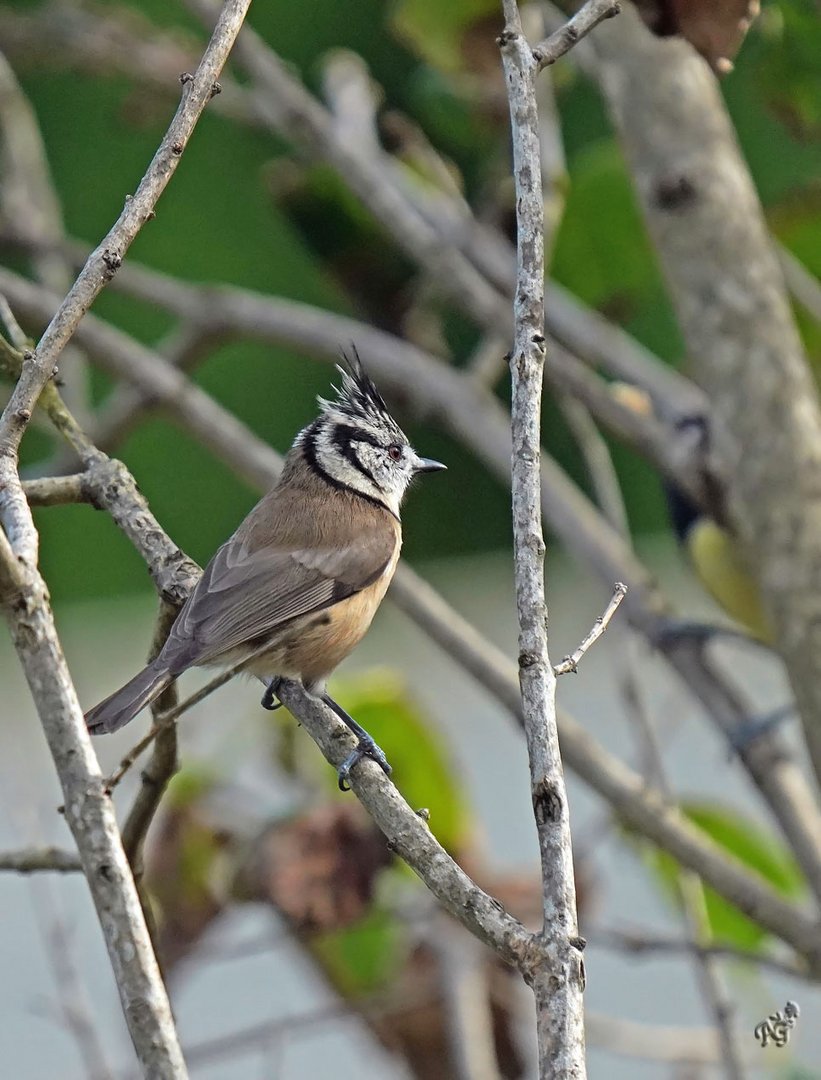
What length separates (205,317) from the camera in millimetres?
3311

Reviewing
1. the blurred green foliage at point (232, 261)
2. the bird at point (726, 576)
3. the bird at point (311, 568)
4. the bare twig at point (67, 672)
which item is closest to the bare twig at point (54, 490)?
the bird at point (311, 568)

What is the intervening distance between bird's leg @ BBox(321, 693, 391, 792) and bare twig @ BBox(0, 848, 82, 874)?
13.5 inches

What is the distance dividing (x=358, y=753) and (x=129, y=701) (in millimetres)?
472

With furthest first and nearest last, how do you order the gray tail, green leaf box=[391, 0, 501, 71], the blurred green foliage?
the blurred green foliage, green leaf box=[391, 0, 501, 71], the gray tail

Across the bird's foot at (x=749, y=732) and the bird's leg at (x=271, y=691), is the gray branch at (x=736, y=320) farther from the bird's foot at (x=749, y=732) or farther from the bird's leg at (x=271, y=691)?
the bird's leg at (x=271, y=691)

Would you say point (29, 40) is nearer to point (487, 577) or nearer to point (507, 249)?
point (507, 249)

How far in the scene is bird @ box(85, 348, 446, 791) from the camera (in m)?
2.21

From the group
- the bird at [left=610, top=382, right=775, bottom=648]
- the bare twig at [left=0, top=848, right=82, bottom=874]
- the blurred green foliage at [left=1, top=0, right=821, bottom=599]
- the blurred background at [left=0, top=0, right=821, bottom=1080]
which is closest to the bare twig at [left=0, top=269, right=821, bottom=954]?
the blurred background at [left=0, top=0, right=821, bottom=1080]

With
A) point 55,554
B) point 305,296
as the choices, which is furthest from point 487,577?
point 55,554

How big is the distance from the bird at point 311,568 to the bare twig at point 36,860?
272mm

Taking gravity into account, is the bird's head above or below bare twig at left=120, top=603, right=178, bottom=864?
above

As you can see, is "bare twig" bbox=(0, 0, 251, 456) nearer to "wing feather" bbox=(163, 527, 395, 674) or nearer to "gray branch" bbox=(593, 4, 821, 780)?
"wing feather" bbox=(163, 527, 395, 674)

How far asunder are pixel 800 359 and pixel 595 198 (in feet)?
2.93

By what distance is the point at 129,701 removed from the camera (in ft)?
6.76
